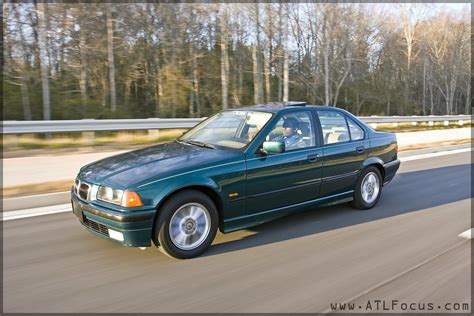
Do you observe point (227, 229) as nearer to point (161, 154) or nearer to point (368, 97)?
point (161, 154)

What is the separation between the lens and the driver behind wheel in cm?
497

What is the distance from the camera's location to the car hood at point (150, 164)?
3943 mm

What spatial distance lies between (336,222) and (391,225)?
704 mm

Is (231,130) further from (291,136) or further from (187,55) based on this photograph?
(187,55)

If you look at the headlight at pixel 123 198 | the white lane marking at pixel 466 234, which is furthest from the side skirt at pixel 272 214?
the white lane marking at pixel 466 234

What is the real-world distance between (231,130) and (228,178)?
3.05ft

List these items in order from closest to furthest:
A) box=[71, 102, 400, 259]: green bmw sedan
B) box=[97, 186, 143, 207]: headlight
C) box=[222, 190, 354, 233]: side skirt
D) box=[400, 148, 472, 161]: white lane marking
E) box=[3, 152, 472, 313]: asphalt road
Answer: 1. box=[3, 152, 472, 313]: asphalt road
2. box=[97, 186, 143, 207]: headlight
3. box=[71, 102, 400, 259]: green bmw sedan
4. box=[222, 190, 354, 233]: side skirt
5. box=[400, 148, 472, 161]: white lane marking

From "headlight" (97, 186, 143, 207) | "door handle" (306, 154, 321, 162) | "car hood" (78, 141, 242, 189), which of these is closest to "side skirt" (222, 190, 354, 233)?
"door handle" (306, 154, 321, 162)

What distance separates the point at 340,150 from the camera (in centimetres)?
557

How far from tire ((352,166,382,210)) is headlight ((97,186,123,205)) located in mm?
3473

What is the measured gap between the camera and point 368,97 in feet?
153

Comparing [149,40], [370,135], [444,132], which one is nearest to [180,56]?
[149,40]

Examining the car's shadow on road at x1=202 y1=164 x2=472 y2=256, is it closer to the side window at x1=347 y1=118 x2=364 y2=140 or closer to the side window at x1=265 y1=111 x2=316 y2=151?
the side window at x1=265 y1=111 x2=316 y2=151

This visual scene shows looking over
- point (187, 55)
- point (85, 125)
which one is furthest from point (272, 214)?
point (187, 55)
